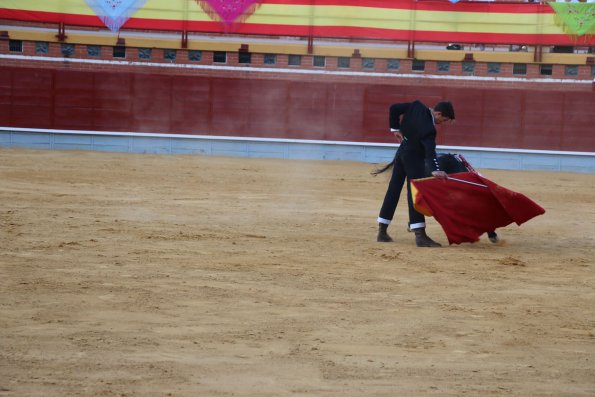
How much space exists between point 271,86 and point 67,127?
3.80 m

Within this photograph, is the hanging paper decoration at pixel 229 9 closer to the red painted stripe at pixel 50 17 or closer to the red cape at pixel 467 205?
the red painted stripe at pixel 50 17

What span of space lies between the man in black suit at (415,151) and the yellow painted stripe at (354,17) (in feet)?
40.8

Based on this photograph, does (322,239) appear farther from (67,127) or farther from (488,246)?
(67,127)

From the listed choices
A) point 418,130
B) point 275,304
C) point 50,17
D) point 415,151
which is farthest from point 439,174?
point 50,17

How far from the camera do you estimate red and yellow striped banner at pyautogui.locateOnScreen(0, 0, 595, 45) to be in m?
20.0

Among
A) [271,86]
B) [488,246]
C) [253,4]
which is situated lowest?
[488,246]

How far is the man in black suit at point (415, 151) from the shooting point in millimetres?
7816

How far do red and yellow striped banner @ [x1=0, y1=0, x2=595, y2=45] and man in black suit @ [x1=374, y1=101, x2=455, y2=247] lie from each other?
12.4 m

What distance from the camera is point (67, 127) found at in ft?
60.5

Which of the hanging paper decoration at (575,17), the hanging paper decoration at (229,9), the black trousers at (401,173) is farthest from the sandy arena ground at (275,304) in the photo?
the hanging paper decoration at (575,17)

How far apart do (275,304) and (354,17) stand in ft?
50.8

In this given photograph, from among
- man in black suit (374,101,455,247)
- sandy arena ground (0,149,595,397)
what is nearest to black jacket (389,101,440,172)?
man in black suit (374,101,455,247)

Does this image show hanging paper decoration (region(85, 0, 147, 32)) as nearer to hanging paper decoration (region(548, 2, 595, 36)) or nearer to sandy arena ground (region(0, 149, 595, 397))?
hanging paper decoration (region(548, 2, 595, 36))

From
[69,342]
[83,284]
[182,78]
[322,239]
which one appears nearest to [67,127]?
[182,78]
